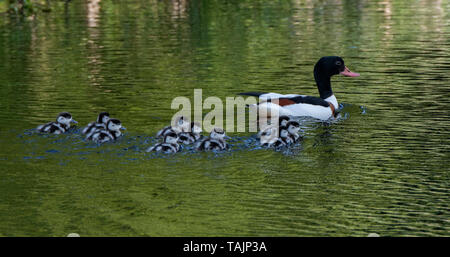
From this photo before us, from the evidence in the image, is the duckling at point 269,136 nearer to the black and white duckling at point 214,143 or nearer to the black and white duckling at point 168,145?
the black and white duckling at point 214,143

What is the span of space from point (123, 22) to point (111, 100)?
51.9 ft

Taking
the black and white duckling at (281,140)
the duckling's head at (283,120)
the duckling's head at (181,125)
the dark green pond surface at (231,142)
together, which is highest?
the duckling's head at (283,120)

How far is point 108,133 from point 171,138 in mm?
1125

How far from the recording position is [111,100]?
52.7 ft

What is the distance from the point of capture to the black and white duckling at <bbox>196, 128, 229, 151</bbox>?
451 inches

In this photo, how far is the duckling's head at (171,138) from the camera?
37.5 ft

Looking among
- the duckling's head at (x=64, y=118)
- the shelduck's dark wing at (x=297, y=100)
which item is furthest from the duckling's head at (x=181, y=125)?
the shelduck's dark wing at (x=297, y=100)

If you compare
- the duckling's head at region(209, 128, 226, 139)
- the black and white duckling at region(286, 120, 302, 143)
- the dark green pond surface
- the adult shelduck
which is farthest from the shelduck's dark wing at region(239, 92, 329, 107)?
the duckling's head at region(209, 128, 226, 139)

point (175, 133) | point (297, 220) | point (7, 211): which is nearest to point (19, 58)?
point (175, 133)

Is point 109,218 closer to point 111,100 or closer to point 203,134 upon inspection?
point 203,134

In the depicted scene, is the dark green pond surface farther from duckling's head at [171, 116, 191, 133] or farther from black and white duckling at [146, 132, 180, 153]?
duckling's head at [171, 116, 191, 133]

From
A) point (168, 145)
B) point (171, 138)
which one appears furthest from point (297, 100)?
point (168, 145)

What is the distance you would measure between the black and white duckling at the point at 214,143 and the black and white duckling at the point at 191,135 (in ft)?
1.60

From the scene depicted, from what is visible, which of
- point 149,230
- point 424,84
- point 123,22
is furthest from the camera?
point 123,22
